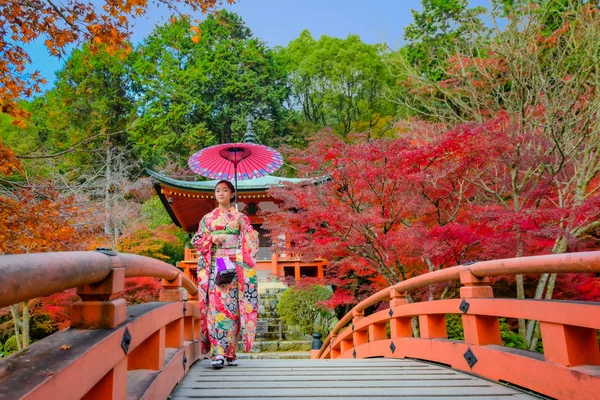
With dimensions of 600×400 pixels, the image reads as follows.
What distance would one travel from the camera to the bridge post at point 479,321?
2.64 m

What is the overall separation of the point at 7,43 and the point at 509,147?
21.7ft

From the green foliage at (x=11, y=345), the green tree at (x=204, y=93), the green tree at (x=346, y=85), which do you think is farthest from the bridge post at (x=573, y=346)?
the green tree at (x=204, y=93)

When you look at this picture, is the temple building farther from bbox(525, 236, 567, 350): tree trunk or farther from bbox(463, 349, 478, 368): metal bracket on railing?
bbox(463, 349, 478, 368): metal bracket on railing

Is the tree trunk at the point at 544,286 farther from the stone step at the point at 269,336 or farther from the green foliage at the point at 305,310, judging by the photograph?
the stone step at the point at 269,336

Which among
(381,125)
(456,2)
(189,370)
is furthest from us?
(381,125)

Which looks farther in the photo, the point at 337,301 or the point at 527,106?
the point at 337,301

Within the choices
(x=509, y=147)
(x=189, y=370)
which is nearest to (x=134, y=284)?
(x=189, y=370)

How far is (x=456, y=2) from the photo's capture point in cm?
2070

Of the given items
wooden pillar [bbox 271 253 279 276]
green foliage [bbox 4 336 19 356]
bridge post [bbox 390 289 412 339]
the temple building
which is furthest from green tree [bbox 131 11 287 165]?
bridge post [bbox 390 289 412 339]

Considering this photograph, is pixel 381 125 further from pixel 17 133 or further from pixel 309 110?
pixel 17 133

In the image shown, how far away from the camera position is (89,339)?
1246 millimetres

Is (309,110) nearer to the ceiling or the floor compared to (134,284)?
nearer to the ceiling

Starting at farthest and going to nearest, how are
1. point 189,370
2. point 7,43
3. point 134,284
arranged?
point 134,284 < point 7,43 < point 189,370

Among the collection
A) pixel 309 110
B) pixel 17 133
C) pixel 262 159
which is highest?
pixel 309 110
